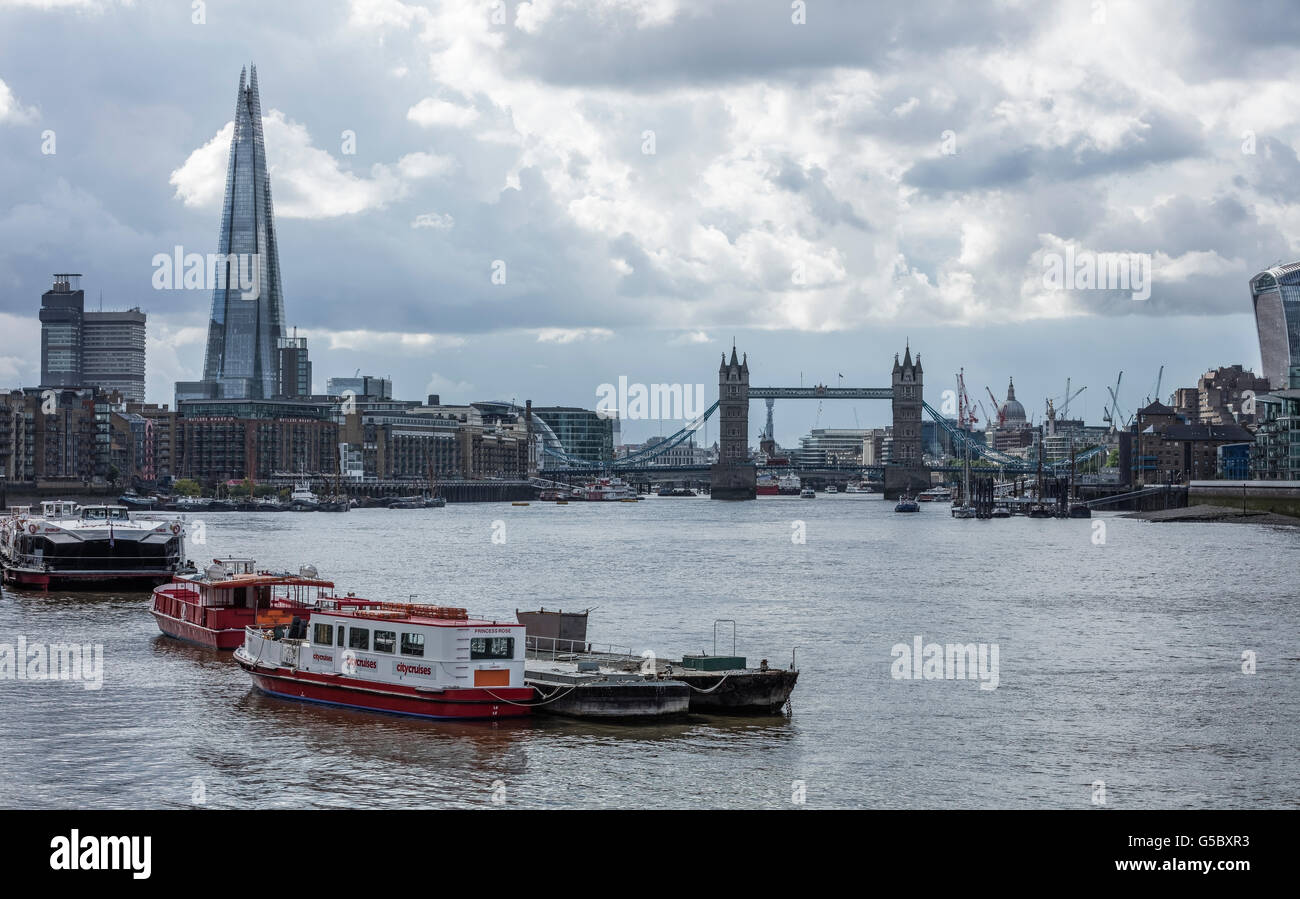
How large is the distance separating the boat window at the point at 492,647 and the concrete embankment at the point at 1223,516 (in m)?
120

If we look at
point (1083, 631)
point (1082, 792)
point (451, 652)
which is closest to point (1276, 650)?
point (1083, 631)

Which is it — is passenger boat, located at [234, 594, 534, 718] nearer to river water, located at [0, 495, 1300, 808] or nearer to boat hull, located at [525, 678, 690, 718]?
river water, located at [0, 495, 1300, 808]

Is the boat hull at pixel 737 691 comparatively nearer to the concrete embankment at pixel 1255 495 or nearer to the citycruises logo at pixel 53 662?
the citycruises logo at pixel 53 662

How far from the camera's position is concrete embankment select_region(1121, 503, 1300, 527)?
5586 inches

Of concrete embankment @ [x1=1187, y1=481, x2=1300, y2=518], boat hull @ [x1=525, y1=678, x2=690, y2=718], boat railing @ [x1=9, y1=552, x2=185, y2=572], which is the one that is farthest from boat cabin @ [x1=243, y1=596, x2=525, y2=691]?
concrete embankment @ [x1=1187, y1=481, x2=1300, y2=518]

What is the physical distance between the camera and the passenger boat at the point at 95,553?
62562 millimetres

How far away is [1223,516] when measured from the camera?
489 feet

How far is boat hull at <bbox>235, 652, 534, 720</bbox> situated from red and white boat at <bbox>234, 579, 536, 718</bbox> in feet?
0.07

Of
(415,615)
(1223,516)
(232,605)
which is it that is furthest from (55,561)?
(1223,516)

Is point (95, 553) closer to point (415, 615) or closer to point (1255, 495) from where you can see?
point (415, 615)

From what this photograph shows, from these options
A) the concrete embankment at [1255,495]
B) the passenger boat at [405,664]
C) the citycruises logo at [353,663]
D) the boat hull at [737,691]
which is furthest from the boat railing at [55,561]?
the concrete embankment at [1255,495]

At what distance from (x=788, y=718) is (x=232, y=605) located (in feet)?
69.5
